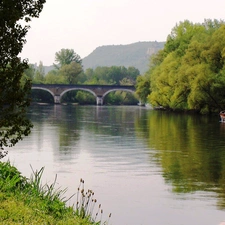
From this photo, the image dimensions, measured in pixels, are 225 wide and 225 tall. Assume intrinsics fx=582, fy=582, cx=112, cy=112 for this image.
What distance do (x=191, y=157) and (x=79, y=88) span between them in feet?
360

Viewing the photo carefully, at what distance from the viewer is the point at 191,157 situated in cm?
2744

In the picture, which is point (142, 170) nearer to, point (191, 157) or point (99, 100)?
point (191, 157)

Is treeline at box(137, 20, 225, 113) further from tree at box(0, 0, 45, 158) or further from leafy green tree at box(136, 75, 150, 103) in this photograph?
tree at box(0, 0, 45, 158)

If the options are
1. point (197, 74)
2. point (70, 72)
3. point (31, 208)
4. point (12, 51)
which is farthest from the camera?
→ point (70, 72)

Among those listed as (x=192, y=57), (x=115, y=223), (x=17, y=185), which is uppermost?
(x=192, y=57)

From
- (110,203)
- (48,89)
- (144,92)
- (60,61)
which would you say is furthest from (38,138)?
(60,61)

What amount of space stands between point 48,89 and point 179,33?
175ft

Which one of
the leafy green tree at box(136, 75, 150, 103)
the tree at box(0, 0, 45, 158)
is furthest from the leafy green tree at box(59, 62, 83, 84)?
the tree at box(0, 0, 45, 158)

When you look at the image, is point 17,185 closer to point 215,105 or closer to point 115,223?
point 115,223

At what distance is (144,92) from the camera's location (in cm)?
10106

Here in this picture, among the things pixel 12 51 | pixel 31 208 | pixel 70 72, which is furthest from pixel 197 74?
pixel 70 72

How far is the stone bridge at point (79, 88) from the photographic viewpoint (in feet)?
437

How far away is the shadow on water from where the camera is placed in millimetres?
19672

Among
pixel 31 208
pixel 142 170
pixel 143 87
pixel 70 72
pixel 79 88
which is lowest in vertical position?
pixel 142 170
